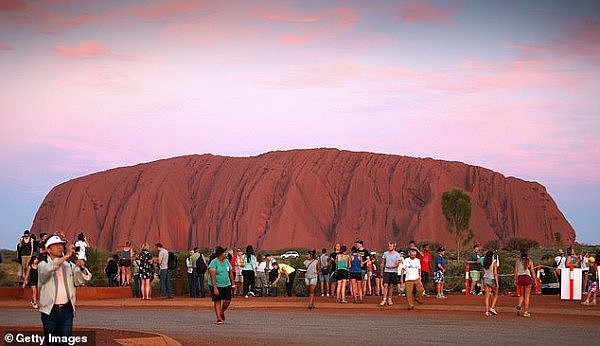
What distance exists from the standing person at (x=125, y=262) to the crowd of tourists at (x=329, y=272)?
0.12 ft

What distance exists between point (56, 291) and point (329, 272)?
79.8 ft

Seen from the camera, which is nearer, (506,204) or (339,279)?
(339,279)

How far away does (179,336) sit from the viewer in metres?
20.2

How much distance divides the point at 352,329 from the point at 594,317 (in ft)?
26.4

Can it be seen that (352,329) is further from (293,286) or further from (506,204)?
(506,204)

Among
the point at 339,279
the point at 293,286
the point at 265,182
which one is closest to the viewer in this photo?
the point at 339,279

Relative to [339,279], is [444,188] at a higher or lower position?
higher

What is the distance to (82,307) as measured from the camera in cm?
3195

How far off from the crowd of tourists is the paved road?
1.07 meters

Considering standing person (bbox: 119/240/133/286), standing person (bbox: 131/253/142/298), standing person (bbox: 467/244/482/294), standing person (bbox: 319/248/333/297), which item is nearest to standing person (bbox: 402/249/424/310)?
standing person (bbox: 467/244/482/294)

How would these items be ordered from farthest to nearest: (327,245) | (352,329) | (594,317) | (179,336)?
1. (327,245)
2. (594,317)
3. (352,329)
4. (179,336)

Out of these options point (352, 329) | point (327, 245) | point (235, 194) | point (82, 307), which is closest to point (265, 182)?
point (235, 194)

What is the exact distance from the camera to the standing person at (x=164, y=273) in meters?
35.1

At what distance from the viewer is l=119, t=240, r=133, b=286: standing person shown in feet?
119
